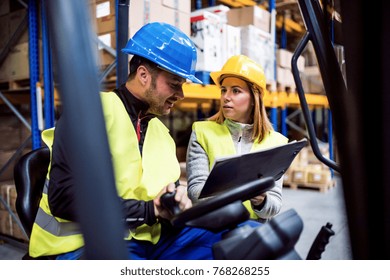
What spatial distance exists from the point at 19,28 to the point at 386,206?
3.55 metres

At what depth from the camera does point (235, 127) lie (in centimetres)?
200

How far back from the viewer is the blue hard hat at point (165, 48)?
1543 millimetres

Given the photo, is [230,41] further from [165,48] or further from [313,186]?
[313,186]

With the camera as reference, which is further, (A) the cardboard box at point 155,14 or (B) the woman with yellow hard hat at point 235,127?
(A) the cardboard box at point 155,14

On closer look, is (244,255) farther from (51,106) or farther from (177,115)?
(177,115)

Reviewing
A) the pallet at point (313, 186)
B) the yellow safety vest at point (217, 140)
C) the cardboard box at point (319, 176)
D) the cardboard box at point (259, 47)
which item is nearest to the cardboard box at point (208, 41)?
the cardboard box at point (259, 47)

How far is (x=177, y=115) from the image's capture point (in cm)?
941

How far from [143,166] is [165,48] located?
21.1 inches

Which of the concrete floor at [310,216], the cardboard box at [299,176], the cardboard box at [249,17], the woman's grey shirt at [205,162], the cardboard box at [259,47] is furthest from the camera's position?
the cardboard box at [299,176]

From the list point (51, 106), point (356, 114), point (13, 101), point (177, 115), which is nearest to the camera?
point (356, 114)

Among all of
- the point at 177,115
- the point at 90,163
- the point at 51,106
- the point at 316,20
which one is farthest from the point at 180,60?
the point at 177,115

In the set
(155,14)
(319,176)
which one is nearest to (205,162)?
(155,14)

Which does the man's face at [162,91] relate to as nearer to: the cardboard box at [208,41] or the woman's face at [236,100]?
the woman's face at [236,100]

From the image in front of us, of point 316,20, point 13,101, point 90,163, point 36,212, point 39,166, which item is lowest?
point 13,101
